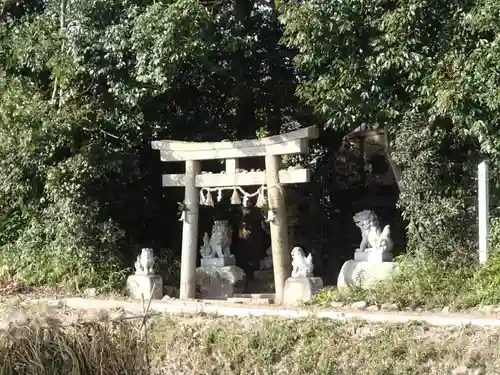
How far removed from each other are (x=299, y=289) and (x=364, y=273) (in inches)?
37.7

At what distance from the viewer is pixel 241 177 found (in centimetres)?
1124

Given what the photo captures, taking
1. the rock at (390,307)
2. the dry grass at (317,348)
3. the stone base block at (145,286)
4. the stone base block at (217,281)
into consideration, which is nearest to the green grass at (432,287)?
the rock at (390,307)

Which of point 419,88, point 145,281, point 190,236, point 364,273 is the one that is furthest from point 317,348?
point 145,281

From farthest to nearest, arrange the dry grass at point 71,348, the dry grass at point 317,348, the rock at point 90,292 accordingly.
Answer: the rock at point 90,292
the dry grass at point 71,348
the dry grass at point 317,348

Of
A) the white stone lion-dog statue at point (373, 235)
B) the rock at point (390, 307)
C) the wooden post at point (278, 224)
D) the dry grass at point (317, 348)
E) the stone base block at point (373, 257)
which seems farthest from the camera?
the wooden post at point (278, 224)

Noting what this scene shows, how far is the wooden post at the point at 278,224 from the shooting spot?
11.0 meters

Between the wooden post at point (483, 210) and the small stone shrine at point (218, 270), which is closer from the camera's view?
the wooden post at point (483, 210)

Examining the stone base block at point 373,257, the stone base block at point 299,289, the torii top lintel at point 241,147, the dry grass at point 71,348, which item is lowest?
the dry grass at point 71,348

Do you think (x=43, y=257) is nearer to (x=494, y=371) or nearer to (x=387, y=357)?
(x=387, y=357)

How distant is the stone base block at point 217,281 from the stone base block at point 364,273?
Answer: 205 centimetres

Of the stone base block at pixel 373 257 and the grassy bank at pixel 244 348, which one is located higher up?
the stone base block at pixel 373 257

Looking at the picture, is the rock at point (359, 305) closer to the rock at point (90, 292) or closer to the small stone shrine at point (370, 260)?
the small stone shrine at point (370, 260)

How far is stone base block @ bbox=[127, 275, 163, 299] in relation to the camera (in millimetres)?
11586

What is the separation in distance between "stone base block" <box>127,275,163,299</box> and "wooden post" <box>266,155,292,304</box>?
1984 mm
